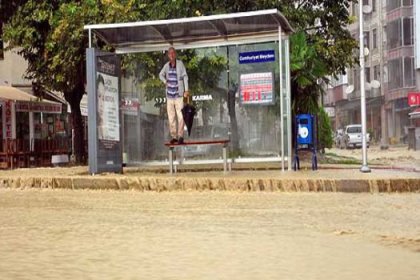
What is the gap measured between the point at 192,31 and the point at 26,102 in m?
13.9

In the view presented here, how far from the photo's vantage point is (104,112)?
12664 millimetres

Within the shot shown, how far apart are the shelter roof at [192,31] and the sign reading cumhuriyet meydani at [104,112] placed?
0.71 metres

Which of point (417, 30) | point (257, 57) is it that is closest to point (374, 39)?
point (417, 30)

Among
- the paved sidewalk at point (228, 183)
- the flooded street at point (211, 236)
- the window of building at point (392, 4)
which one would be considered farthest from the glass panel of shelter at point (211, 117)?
the window of building at point (392, 4)

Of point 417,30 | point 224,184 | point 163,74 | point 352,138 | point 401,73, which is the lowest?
point 224,184

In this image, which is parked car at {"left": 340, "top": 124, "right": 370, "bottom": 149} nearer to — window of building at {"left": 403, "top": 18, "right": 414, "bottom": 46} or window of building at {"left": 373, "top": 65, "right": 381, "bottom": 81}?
window of building at {"left": 403, "top": 18, "right": 414, "bottom": 46}

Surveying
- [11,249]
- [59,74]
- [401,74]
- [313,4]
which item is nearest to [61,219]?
[11,249]

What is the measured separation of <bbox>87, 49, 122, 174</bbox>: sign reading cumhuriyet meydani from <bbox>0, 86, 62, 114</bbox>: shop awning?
12.7 meters

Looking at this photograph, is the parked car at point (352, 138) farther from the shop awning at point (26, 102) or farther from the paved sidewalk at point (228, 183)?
the paved sidewalk at point (228, 183)

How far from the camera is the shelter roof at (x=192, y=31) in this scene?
12.5 meters

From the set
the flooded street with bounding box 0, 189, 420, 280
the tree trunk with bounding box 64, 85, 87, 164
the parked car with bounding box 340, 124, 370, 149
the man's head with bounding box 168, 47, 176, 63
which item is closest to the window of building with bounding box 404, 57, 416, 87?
the parked car with bounding box 340, 124, 370, 149

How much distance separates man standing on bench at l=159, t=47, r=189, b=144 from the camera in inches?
527

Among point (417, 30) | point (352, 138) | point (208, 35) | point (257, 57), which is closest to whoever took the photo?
point (257, 57)

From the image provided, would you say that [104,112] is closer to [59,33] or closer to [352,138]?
[59,33]
